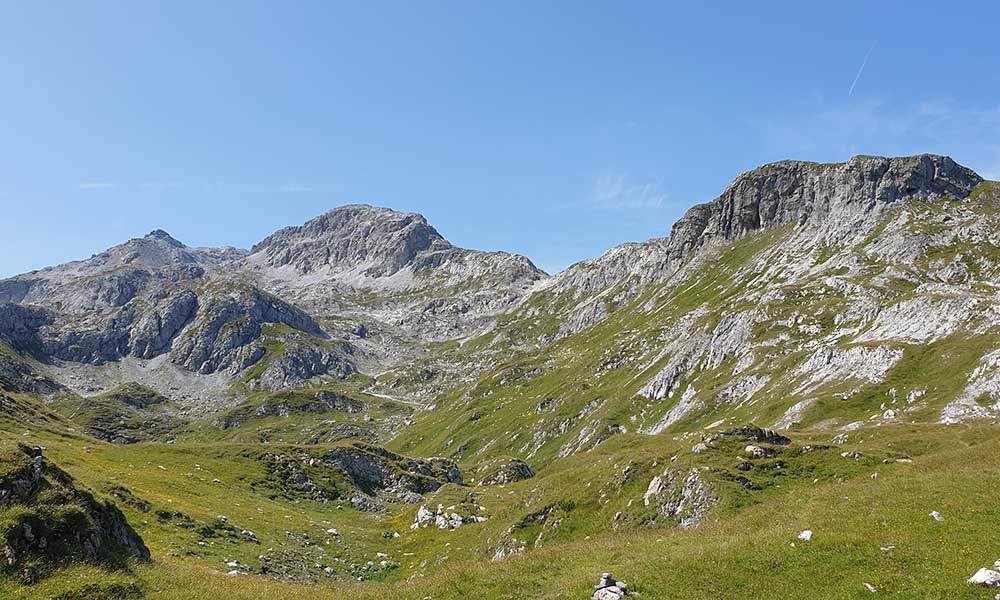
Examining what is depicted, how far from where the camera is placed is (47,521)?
73.8ft

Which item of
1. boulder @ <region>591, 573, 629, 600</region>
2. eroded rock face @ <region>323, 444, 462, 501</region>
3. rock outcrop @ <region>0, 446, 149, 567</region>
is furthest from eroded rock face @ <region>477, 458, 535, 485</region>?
boulder @ <region>591, 573, 629, 600</region>

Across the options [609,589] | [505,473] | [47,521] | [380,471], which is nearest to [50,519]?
[47,521]

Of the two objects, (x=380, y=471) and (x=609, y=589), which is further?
(x=380, y=471)

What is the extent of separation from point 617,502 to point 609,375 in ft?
505

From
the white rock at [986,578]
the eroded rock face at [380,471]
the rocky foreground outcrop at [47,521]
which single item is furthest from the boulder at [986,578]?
the eroded rock face at [380,471]

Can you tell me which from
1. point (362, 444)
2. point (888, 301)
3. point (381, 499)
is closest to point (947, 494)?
point (381, 499)

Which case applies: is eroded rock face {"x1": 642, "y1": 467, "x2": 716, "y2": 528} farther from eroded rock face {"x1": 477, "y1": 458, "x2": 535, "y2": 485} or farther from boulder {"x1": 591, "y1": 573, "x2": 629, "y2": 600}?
eroded rock face {"x1": 477, "y1": 458, "x2": 535, "y2": 485}

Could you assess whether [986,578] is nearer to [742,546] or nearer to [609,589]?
[742,546]

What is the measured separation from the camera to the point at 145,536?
36750mm

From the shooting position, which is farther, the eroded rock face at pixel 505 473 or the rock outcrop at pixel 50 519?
the eroded rock face at pixel 505 473

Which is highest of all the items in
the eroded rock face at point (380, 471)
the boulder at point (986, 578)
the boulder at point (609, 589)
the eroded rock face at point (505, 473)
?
the boulder at point (986, 578)

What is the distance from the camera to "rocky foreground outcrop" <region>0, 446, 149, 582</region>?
21.0 meters

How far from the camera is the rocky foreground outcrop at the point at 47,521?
68.7 feet

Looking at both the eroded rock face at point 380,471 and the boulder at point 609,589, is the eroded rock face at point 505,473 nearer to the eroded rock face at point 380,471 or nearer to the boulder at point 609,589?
the eroded rock face at point 380,471
